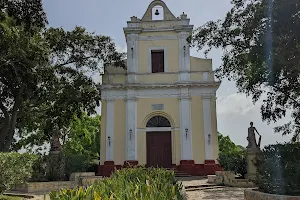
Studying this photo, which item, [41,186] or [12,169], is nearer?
[12,169]

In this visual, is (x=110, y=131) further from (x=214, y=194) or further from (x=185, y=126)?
(x=214, y=194)

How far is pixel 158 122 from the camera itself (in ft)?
65.2

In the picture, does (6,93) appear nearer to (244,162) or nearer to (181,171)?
(181,171)

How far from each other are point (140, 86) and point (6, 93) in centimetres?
758

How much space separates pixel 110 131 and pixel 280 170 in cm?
1353

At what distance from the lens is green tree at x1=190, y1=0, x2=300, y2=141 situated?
9.20 metres

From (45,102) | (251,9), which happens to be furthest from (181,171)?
(251,9)

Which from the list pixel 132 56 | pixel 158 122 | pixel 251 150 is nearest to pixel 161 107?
pixel 158 122

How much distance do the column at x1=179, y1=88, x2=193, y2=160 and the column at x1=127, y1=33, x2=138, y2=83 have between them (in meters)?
3.23

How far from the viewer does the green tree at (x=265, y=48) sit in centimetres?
920

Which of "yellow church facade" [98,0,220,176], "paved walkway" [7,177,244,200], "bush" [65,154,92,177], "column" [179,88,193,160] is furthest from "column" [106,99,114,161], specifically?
"paved walkway" [7,177,244,200]

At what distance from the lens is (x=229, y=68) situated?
47.4 feet

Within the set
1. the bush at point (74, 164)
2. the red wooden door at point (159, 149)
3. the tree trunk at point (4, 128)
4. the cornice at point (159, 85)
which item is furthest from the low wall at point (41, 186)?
the cornice at point (159, 85)

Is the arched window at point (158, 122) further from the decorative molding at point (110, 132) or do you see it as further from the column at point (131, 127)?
the decorative molding at point (110, 132)
